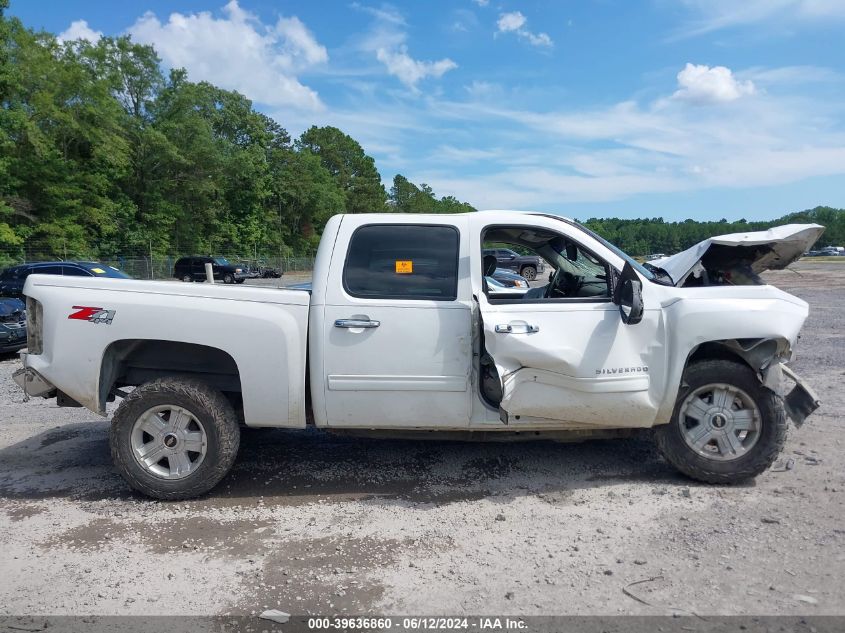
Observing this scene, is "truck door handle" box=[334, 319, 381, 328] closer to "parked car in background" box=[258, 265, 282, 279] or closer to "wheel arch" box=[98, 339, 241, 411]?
"wheel arch" box=[98, 339, 241, 411]

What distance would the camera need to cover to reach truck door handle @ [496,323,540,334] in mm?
4156

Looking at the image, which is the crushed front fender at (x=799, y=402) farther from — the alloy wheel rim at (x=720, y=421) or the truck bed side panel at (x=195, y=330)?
the truck bed side panel at (x=195, y=330)

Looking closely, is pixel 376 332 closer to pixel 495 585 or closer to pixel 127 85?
pixel 495 585

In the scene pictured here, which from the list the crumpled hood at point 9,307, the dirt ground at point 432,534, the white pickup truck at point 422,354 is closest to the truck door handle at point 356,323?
the white pickup truck at point 422,354

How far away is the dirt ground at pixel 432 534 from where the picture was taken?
3.20 metres

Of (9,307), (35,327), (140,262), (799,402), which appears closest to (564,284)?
(799,402)

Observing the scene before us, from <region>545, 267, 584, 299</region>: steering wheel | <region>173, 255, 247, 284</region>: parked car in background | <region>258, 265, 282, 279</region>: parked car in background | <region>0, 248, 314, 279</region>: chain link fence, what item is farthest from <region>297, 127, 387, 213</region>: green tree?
<region>545, 267, 584, 299</region>: steering wheel

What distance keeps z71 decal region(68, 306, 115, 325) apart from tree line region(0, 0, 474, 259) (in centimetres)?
3535

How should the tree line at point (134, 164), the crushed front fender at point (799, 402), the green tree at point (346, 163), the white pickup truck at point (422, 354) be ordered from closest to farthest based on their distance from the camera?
the white pickup truck at point (422, 354) → the crushed front fender at point (799, 402) → the tree line at point (134, 164) → the green tree at point (346, 163)

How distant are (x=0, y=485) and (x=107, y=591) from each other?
2.18 meters

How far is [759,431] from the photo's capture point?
4.38m

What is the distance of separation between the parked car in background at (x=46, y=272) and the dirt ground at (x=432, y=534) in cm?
1573

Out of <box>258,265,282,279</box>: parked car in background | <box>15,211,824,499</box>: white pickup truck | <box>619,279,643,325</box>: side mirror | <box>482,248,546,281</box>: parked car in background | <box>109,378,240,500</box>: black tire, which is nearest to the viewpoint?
<box>619,279,643,325</box>: side mirror

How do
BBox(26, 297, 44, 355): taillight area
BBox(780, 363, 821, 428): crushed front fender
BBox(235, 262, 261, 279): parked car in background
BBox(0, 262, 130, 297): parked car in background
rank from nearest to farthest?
1. BBox(26, 297, 44, 355): taillight area
2. BBox(780, 363, 821, 428): crushed front fender
3. BBox(0, 262, 130, 297): parked car in background
4. BBox(235, 262, 261, 279): parked car in background
